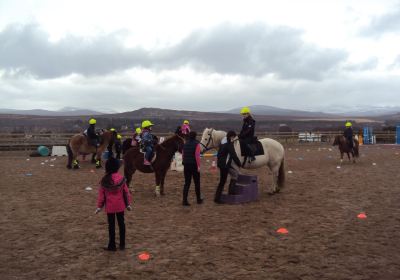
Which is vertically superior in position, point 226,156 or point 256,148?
point 256,148

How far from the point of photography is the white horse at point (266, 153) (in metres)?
10.2

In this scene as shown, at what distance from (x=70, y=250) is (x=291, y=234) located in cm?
394

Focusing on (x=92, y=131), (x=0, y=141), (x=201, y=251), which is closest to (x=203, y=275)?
(x=201, y=251)

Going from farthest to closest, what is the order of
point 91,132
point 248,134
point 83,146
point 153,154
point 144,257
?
1. point 83,146
2. point 91,132
3. point 153,154
4. point 248,134
5. point 144,257

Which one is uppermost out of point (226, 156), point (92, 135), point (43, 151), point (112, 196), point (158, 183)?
point (92, 135)

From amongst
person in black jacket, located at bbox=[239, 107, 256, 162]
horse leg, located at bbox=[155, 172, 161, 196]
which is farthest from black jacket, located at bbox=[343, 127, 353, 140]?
horse leg, located at bbox=[155, 172, 161, 196]

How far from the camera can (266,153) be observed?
1043 cm

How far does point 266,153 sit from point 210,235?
14.0 ft

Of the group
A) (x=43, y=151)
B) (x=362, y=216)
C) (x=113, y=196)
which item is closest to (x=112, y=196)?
(x=113, y=196)

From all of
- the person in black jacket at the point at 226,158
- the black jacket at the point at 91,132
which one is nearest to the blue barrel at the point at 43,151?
the black jacket at the point at 91,132

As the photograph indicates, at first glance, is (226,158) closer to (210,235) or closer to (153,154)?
(153,154)

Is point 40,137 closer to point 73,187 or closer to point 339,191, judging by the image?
point 73,187

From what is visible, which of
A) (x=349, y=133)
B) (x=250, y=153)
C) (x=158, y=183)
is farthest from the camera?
(x=349, y=133)

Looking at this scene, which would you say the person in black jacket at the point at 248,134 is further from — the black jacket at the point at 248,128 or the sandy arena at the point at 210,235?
the sandy arena at the point at 210,235
